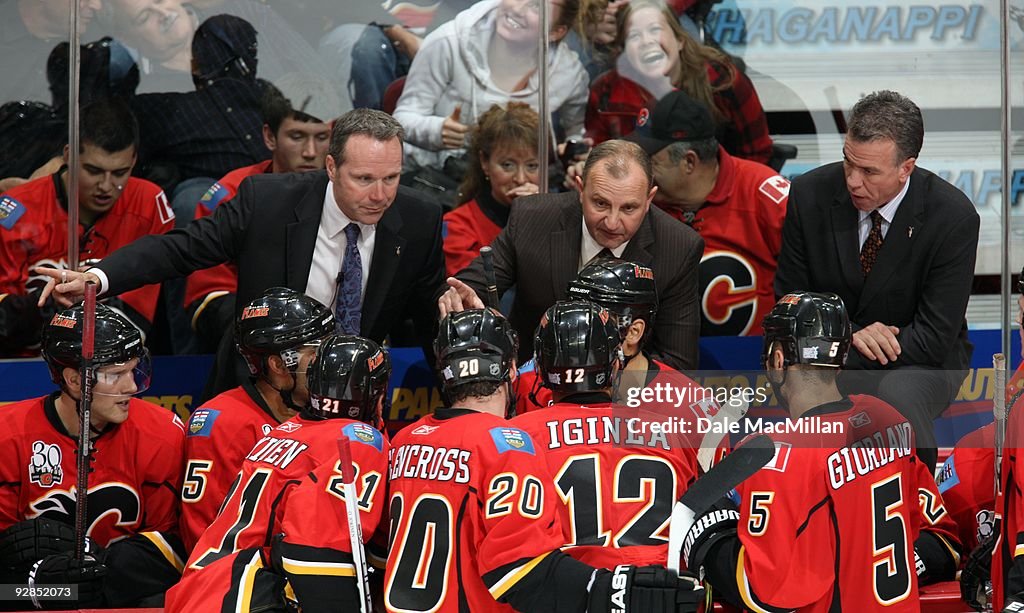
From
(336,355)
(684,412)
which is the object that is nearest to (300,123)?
(336,355)

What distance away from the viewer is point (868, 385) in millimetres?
3824

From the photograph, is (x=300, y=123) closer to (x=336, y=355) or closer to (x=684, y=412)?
(x=336, y=355)

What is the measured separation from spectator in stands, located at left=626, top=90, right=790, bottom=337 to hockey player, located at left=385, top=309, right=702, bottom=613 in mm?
1990

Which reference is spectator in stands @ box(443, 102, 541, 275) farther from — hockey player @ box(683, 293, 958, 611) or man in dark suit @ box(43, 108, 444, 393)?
hockey player @ box(683, 293, 958, 611)

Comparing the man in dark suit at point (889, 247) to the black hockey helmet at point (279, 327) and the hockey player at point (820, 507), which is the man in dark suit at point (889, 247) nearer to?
the hockey player at point (820, 507)

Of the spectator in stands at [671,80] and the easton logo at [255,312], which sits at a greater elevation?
the spectator in stands at [671,80]

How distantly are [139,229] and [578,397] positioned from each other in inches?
95.0

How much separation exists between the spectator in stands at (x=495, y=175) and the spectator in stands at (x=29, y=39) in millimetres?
1663

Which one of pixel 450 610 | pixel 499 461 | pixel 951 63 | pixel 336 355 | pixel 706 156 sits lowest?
pixel 450 610

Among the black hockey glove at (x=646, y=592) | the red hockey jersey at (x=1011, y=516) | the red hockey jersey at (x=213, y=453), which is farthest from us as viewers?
the red hockey jersey at (x=213, y=453)

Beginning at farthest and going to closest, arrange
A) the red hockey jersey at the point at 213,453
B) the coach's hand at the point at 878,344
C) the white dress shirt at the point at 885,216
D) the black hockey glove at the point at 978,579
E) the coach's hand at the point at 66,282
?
the white dress shirt at the point at 885,216 → the coach's hand at the point at 878,344 → the coach's hand at the point at 66,282 → the red hockey jersey at the point at 213,453 → the black hockey glove at the point at 978,579

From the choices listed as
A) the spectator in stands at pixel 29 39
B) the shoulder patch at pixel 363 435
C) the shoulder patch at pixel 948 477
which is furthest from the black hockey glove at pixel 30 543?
the shoulder patch at pixel 948 477

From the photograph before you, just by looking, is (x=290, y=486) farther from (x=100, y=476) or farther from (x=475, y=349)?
(x=100, y=476)

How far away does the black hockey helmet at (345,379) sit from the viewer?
3701 mm
